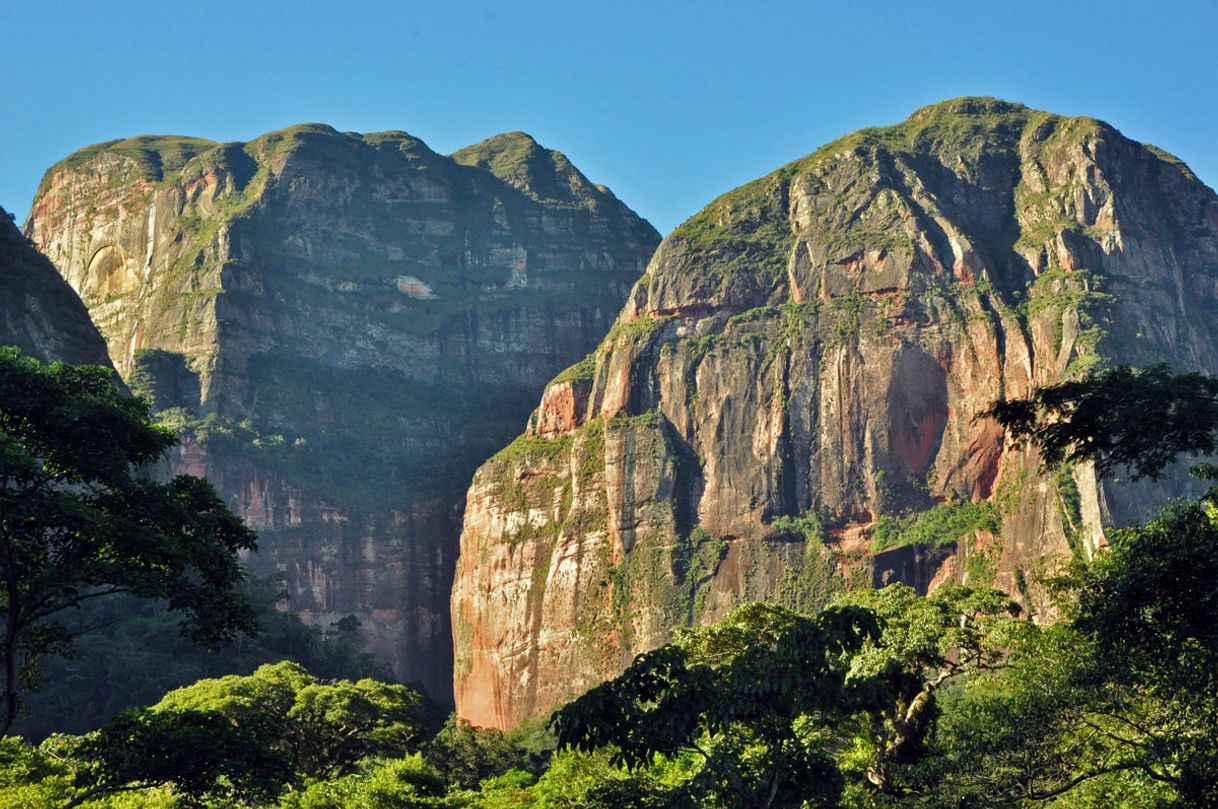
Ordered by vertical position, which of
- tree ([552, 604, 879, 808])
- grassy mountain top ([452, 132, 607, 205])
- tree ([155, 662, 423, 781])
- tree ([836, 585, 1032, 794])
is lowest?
tree ([155, 662, 423, 781])

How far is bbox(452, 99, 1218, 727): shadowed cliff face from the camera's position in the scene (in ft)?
355

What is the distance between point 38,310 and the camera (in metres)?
106

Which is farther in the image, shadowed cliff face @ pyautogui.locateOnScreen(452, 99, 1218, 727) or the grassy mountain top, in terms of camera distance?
the grassy mountain top

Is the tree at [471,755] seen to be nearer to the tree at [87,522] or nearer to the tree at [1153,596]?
the tree at [87,522]

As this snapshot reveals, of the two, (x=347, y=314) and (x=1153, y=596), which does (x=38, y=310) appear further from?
(x=1153, y=596)

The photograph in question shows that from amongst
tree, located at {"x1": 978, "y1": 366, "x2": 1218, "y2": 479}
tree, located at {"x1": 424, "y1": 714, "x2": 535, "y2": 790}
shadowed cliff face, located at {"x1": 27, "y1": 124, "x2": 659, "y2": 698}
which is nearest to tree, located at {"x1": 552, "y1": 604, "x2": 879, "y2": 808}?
tree, located at {"x1": 978, "y1": 366, "x2": 1218, "y2": 479}

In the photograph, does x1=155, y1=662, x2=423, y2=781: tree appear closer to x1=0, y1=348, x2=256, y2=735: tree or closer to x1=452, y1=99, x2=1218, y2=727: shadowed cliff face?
x1=0, y1=348, x2=256, y2=735: tree

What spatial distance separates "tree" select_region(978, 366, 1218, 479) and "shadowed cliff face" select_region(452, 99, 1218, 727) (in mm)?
78543

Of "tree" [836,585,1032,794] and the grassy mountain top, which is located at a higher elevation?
the grassy mountain top

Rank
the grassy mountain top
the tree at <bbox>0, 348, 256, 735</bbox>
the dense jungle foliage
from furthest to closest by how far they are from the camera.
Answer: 1. the grassy mountain top
2. the tree at <bbox>0, 348, 256, 735</bbox>
3. the dense jungle foliage

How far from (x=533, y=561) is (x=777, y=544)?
2146 centimetres

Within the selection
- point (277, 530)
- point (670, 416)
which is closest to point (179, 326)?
point (277, 530)

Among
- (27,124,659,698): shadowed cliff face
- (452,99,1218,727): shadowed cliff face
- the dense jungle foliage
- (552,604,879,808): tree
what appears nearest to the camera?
(552,604,879,808): tree

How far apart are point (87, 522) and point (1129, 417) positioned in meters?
15.6
